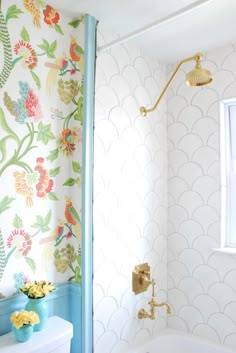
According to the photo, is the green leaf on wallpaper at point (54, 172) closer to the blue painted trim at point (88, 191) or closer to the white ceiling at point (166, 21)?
the blue painted trim at point (88, 191)

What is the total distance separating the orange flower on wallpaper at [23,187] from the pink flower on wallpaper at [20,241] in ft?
0.48

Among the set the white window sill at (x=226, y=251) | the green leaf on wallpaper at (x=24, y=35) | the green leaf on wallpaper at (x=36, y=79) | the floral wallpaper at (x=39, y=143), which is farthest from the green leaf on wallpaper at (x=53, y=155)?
the white window sill at (x=226, y=251)

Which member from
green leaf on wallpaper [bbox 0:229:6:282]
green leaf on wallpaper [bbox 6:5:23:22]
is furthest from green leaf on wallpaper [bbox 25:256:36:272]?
green leaf on wallpaper [bbox 6:5:23:22]

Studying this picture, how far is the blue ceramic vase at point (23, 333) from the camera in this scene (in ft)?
4.41

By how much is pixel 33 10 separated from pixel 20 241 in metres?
1.16

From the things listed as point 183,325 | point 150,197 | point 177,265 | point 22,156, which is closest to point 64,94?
point 22,156

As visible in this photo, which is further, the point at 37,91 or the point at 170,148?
the point at 170,148

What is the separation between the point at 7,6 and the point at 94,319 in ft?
5.49

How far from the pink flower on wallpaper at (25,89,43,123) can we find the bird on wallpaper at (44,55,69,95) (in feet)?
0.32

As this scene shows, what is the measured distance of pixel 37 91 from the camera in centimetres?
164

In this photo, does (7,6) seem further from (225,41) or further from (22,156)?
(225,41)

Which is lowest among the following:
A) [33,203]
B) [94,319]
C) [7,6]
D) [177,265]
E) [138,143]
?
[94,319]

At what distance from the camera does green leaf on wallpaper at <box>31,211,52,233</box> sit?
1.62 m

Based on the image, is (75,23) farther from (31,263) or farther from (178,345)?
(178,345)
